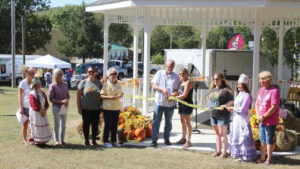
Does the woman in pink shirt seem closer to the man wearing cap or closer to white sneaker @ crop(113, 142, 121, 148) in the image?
the man wearing cap

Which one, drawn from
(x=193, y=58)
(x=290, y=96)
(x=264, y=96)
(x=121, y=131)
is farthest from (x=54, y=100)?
(x=193, y=58)

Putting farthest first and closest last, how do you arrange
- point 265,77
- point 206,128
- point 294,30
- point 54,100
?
point 294,30 → point 206,128 → point 54,100 → point 265,77

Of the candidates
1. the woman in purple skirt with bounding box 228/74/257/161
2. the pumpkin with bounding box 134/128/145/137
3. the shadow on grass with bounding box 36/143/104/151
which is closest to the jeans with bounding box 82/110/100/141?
the shadow on grass with bounding box 36/143/104/151

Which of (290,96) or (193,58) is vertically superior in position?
(193,58)

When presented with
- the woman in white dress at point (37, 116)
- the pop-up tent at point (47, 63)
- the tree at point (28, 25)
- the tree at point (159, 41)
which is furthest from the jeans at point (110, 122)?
the tree at point (159, 41)

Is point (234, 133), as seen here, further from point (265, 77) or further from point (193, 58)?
point (193, 58)

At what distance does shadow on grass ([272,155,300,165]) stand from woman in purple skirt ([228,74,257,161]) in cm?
45

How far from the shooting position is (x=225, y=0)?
8961mm

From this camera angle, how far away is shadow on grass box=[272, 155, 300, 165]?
23.1 ft

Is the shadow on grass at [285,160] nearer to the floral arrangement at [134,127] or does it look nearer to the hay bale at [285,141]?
the hay bale at [285,141]

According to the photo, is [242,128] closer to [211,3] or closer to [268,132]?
[268,132]

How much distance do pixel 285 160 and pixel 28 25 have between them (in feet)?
122

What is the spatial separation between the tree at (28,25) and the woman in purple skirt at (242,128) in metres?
33.1

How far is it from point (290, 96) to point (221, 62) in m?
9.00
